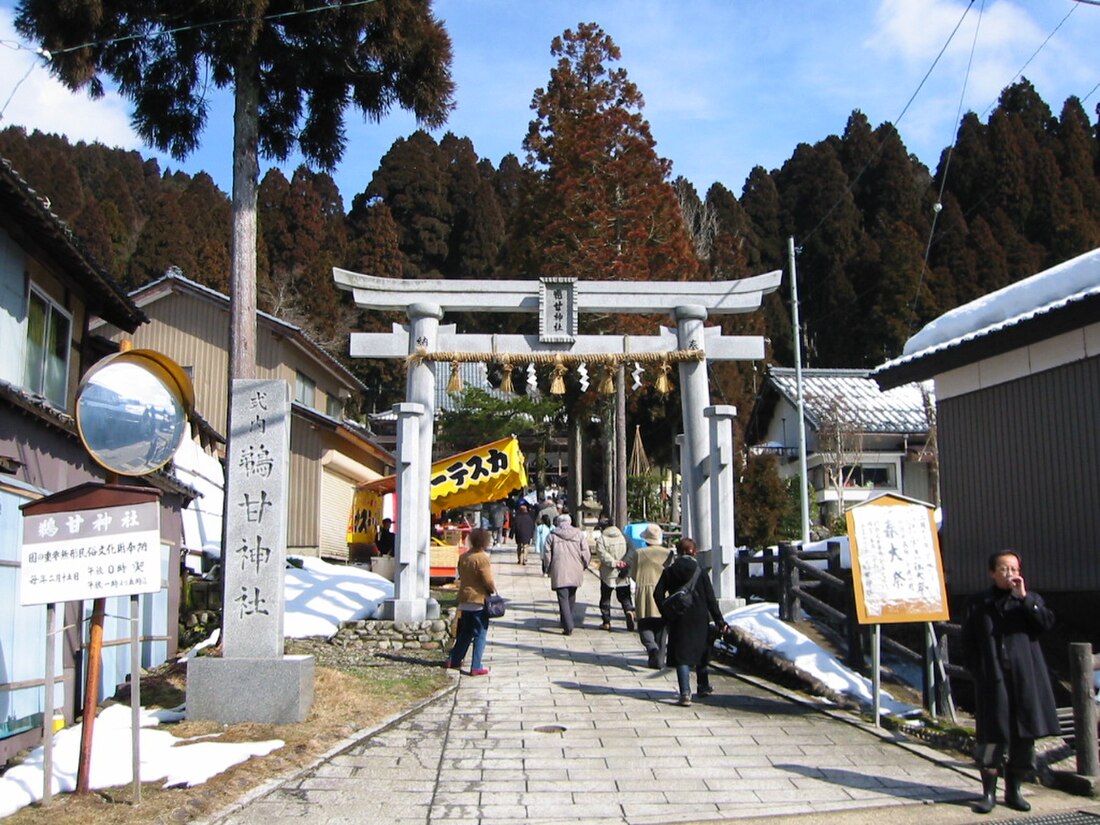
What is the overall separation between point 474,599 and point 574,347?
15.9 ft

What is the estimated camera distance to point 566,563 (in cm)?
1376

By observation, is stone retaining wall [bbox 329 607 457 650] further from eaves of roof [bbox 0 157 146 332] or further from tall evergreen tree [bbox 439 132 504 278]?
tall evergreen tree [bbox 439 132 504 278]

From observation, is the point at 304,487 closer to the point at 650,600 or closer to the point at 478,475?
the point at 478,475

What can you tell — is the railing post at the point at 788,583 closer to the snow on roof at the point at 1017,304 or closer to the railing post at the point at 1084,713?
the snow on roof at the point at 1017,304

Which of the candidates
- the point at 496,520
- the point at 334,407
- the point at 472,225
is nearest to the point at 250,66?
→ the point at 334,407

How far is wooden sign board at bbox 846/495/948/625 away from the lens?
8.96m

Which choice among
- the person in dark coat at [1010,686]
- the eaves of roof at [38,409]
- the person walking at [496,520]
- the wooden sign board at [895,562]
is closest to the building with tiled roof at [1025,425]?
the wooden sign board at [895,562]

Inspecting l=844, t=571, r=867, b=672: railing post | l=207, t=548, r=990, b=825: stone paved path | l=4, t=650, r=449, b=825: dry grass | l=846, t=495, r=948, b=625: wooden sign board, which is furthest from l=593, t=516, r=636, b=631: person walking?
l=846, t=495, r=948, b=625: wooden sign board

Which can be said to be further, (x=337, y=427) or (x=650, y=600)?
(x=337, y=427)

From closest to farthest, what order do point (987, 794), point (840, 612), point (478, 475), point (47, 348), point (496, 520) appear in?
point (987, 794) → point (840, 612) → point (47, 348) → point (478, 475) → point (496, 520)

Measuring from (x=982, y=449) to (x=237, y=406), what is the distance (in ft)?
33.8

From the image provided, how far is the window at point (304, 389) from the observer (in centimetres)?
2661

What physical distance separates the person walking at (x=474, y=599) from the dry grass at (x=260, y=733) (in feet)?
1.32

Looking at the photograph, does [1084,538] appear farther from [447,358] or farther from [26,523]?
[26,523]
